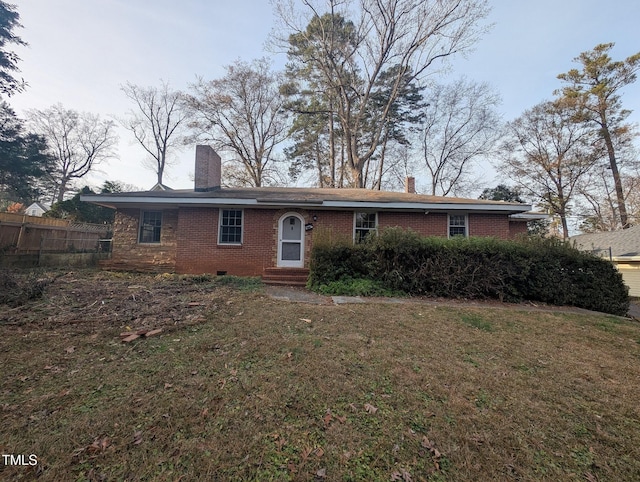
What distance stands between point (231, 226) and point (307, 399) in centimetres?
863

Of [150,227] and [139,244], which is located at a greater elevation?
[150,227]

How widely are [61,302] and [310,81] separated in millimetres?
19761

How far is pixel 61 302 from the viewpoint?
514 cm

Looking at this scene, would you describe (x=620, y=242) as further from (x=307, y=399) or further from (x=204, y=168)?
(x=204, y=168)

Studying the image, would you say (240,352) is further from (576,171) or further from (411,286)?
(576,171)

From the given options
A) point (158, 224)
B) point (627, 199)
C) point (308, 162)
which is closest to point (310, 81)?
point (308, 162)

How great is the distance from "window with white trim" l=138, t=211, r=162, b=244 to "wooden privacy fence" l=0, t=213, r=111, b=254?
478 centimetres

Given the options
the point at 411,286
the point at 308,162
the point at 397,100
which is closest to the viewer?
the point at 411,286

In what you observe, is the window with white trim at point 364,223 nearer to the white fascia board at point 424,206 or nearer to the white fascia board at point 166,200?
the white fascia board at point 424,206

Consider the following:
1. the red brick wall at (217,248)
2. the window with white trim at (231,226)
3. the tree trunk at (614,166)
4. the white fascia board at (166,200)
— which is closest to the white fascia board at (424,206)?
the red brick wall at (217,248)

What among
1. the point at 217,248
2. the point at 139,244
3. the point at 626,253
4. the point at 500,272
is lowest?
the point at 500,272

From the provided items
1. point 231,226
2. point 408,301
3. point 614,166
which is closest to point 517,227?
point 408,301

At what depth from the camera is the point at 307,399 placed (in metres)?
2.61

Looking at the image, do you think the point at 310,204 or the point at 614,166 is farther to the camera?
the point at 614,166
